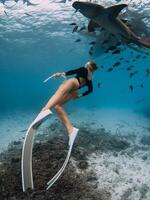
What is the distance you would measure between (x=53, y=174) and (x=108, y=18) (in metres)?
7.05

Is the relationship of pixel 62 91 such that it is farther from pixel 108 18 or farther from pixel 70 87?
pixel 108 18

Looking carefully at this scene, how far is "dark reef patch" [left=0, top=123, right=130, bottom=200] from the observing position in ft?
43.1

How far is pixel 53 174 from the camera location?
14.6 metres

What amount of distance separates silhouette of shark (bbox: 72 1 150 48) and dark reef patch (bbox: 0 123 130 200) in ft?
20.9

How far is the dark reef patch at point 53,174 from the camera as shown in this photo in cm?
1313

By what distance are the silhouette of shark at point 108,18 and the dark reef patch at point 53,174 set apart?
637cm

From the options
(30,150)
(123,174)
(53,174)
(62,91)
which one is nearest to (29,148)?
(30,150)

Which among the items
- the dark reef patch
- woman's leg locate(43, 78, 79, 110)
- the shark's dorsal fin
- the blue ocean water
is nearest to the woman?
woman's leg locate(43, 78, 79, 110)

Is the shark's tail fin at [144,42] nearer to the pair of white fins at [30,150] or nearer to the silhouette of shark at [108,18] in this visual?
the silhouette of shark at [108,18]

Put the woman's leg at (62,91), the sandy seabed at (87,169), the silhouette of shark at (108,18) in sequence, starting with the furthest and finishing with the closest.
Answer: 1. the sandy seabed at (87,169)
2. the silhouette of shark at (108,18)
3. the woman's leg at (62,91)

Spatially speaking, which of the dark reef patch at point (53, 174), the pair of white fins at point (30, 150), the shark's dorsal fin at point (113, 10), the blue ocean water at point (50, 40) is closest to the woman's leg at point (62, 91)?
the pair of white fins at point (30, 150)

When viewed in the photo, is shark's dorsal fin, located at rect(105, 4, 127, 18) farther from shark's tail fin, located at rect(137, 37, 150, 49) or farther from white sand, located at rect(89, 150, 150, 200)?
white sand, located at rect(89, 150, 150, 200)

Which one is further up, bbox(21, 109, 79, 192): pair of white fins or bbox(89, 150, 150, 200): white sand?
bbox(21, 109, 79, 192): pair of white fins

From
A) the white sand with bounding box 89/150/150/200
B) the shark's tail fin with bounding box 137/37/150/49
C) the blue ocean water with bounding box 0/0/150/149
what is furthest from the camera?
the blue ocean water with bounding box 0/0/150/149
